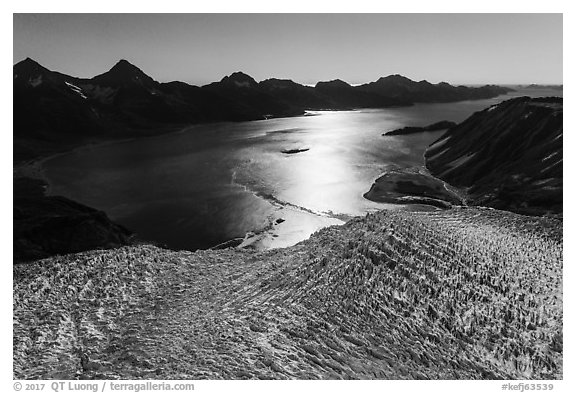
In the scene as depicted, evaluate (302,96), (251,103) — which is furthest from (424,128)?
(251,103)

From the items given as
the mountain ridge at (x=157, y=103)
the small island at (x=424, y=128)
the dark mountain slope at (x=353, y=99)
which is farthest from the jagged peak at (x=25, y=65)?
the dark mountain slope at (x=353, y=99)

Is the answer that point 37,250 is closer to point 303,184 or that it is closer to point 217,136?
point 303,184

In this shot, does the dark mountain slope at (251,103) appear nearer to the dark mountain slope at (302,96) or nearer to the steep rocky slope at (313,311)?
the dark mountain slope at (302,96)

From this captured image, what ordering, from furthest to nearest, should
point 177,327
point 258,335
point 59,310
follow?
point 59,310
point 177,327
point 258,335

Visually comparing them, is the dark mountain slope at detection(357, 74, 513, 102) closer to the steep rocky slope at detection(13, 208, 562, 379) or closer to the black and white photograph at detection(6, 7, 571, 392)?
the black and white photograph at detection(6, 7, 571, 392)

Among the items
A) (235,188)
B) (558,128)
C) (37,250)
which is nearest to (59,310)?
(37,250)

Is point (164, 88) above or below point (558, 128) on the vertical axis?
above
